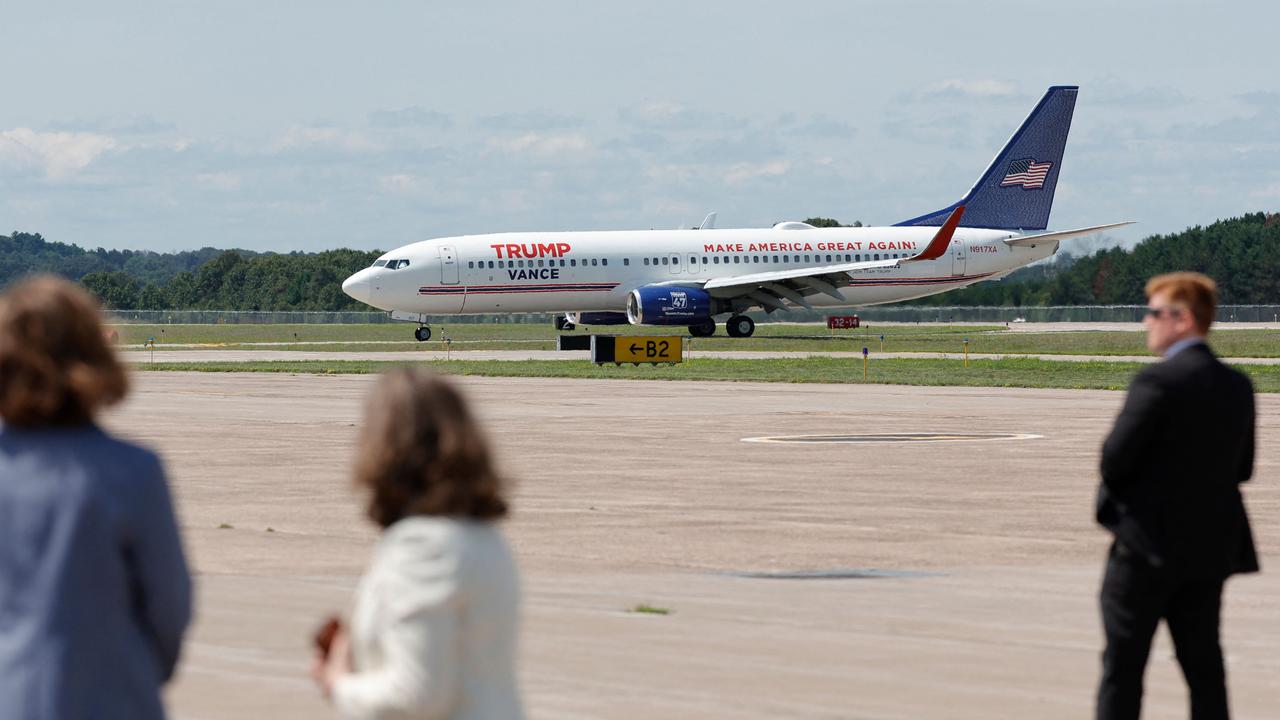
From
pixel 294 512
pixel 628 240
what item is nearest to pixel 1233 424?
pixel 294 512

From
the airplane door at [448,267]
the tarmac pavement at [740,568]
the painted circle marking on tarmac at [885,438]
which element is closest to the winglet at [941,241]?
the airplane door at [448,267]

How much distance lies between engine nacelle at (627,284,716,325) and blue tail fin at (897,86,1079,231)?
11.9m

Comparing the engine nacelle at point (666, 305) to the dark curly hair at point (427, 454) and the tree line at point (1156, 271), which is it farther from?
the dark curly hair at point (427, 454)

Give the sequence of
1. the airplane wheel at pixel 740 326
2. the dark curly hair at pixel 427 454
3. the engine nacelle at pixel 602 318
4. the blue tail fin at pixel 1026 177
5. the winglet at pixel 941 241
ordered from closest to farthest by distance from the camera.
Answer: the dark curly hair at pixel 427 454 → the winglet at pixel 941 241 → the engine nacelle at pixel 602 318 → the airplane wheel at pixel 740 326 → the blue tail fin at pixel 1026 177

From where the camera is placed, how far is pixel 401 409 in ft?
14.9

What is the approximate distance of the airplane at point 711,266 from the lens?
2653 inches

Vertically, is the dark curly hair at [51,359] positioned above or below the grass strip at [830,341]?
above

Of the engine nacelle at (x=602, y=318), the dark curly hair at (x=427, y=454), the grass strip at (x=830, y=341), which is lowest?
the grass strip at (x=830, y=341)

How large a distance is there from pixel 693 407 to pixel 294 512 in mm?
16787

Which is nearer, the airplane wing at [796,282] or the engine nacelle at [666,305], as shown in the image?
the engine nacelle at [666,305]

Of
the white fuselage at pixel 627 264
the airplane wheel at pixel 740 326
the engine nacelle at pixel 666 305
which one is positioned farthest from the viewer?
the airplane wheel at pixel 740 326

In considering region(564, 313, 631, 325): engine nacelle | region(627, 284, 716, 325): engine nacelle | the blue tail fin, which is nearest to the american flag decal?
the blue tail fin

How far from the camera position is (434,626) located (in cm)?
442

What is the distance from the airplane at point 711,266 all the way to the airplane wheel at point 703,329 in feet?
0.22
